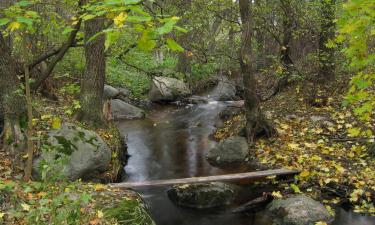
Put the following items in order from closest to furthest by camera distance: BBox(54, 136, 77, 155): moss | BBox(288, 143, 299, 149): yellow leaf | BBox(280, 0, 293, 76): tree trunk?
BBox(54, 136, 77, 155): moss → BBox(288, 143, 299, 149): yellow leaf → BBox(280, 0, 293, 76): tree trunk

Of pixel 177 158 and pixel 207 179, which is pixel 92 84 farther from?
pixel 207 179

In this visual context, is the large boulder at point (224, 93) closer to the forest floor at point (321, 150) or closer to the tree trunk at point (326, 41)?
the forest floor at point (321, 150)

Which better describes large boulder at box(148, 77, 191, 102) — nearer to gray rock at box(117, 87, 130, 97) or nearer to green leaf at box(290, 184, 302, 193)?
gray rock at box(117, 87, 130, 97)

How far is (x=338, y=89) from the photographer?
12914 millimetres

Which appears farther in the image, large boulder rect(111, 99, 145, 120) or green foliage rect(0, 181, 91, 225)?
large boulder rect(111, 99, 145, 120)

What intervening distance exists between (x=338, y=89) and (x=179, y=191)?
23.9 ft

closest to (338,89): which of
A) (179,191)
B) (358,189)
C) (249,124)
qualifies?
(249,124)

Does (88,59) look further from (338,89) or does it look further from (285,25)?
(338,89)

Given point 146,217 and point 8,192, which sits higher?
point 8,192

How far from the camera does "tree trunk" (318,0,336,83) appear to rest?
39.2 ft

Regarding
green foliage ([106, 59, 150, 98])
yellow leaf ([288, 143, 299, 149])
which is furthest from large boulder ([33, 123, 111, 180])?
green foliage ([106, 59, 150, 98])

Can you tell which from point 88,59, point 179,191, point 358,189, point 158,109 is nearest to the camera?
point 358,189

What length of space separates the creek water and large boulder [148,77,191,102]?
36.9 inches

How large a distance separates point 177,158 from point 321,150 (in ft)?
12.9
